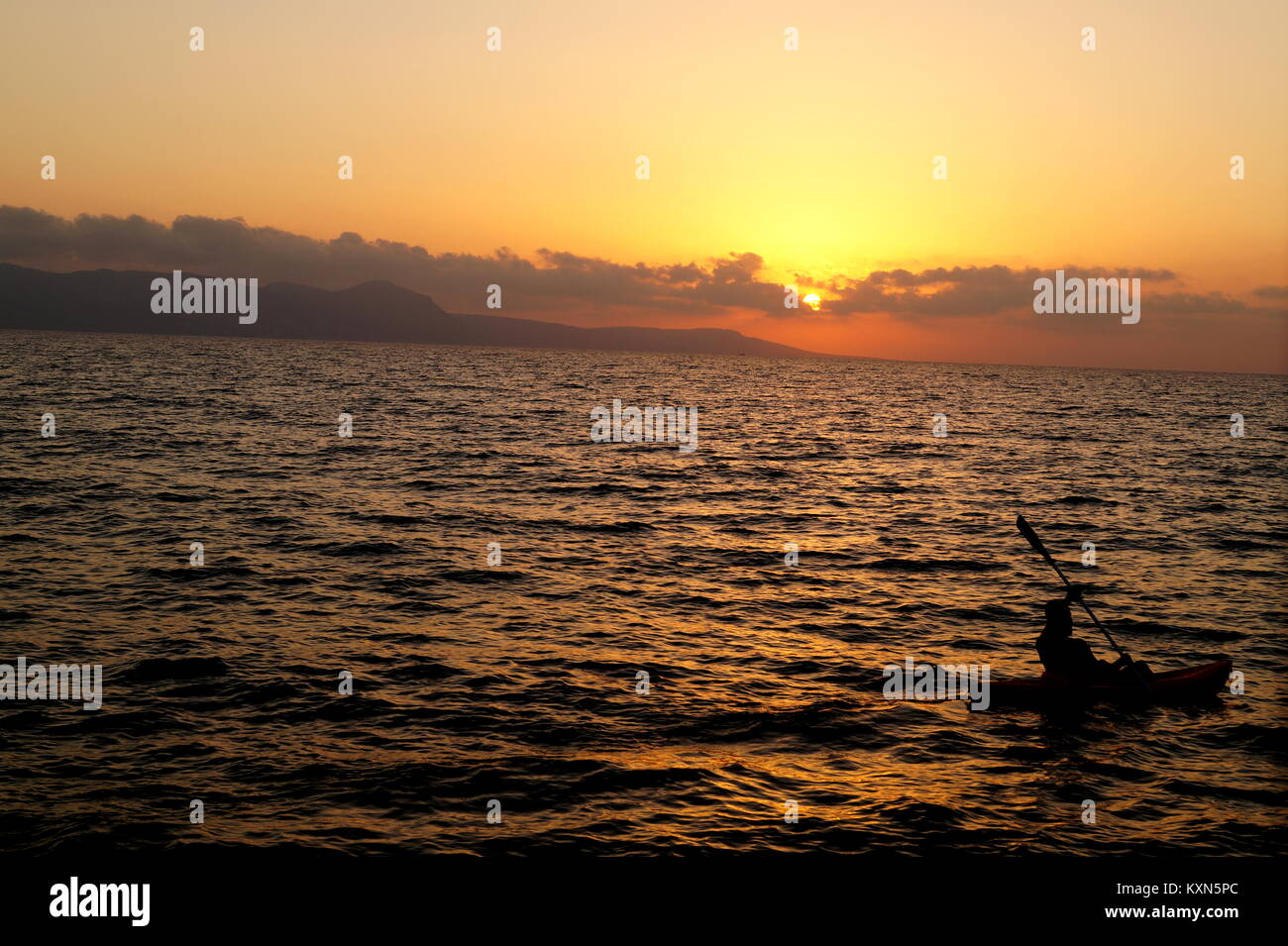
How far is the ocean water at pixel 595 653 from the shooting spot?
470 inches

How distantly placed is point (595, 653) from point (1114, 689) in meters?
10.2

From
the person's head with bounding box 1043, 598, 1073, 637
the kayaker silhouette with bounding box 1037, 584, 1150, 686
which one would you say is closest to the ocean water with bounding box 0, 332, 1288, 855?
the kayaker silhouette with bounding box 1037, 584, 1150, 686

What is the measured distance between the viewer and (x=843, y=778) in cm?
1326

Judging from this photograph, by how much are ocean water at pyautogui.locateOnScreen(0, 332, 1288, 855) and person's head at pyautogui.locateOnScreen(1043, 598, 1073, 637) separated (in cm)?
155

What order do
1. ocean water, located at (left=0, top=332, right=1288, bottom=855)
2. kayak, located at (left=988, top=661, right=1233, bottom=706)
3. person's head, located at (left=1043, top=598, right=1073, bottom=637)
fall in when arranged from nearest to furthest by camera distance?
ocean water, located at (left=0, top=332, right=1288, bottom=855) → kayak, located at (left=988, top=661, right=1233, bottom=706) → person's head, located at (left=1043, top=598, right=1073, bottom=637)

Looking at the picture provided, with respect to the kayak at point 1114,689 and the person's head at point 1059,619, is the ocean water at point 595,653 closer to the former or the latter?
the kayak at point 1114,689

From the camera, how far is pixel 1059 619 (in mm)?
16672

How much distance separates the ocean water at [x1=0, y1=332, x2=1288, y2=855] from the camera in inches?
470

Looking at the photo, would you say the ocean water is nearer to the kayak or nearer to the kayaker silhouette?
the kayak

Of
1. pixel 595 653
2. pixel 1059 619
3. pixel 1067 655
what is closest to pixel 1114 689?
pixel 1067 655

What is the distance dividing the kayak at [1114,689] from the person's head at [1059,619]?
2.85 ft

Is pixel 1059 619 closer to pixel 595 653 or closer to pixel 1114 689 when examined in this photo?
pixel 1114 689
